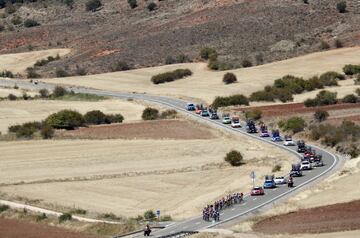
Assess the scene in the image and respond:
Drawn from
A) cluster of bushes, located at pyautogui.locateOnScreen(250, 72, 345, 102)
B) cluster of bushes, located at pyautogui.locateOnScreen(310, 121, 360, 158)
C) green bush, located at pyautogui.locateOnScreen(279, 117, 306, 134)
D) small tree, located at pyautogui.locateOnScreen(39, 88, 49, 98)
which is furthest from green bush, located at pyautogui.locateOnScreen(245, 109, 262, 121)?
small tree, located at pyautogui.locateOnScreen(39, 88, 49, 98)

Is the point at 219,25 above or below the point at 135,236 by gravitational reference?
above

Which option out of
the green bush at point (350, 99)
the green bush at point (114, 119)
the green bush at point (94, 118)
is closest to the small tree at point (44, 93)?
the green bush at point (94, 118)

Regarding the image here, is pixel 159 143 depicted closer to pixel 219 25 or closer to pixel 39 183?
pixel 39 183

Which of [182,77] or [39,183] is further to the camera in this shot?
[182,77]

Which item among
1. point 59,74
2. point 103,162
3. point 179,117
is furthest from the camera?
point 59,74

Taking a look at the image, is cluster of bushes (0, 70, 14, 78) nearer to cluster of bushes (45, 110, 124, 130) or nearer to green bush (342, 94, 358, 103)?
cluster of bushes (45, 110, 124, 130)

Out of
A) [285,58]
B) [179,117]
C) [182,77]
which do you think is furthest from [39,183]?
[285,58]

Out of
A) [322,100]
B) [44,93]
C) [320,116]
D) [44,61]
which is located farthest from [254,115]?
[44,61]
